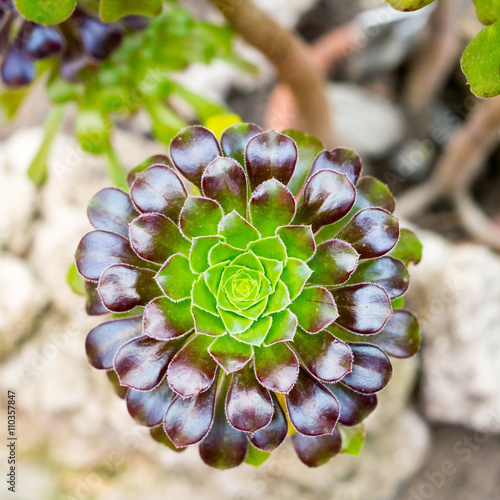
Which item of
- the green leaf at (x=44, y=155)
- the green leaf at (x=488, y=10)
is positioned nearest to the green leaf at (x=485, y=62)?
the green leaf at (x=488, y=10)

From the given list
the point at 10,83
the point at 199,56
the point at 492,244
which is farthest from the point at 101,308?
the point at 492,244

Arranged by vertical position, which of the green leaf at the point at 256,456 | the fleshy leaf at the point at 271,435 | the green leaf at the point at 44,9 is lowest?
the green leaf at the point at 256,456

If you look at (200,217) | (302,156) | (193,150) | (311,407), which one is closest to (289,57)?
(302,156)

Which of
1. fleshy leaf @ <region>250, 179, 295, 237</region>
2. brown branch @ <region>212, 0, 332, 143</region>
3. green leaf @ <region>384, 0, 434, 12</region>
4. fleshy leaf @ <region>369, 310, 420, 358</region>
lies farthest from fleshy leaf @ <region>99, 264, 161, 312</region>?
brown branch @ <region>212, 0, 332, 143</region>

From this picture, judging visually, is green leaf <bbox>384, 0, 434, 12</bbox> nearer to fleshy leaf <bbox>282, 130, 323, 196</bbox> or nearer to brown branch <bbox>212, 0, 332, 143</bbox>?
fleshy leaf <bbox>282, 130, 323, 196</bbox>

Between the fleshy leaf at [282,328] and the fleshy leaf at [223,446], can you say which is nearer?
the fleshy leaf at [282,328]

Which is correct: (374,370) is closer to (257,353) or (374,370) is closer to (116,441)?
(257,353)

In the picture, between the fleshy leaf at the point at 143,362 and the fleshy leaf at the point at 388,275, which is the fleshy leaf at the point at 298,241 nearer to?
the fleshy leaf at the point at 388,275
